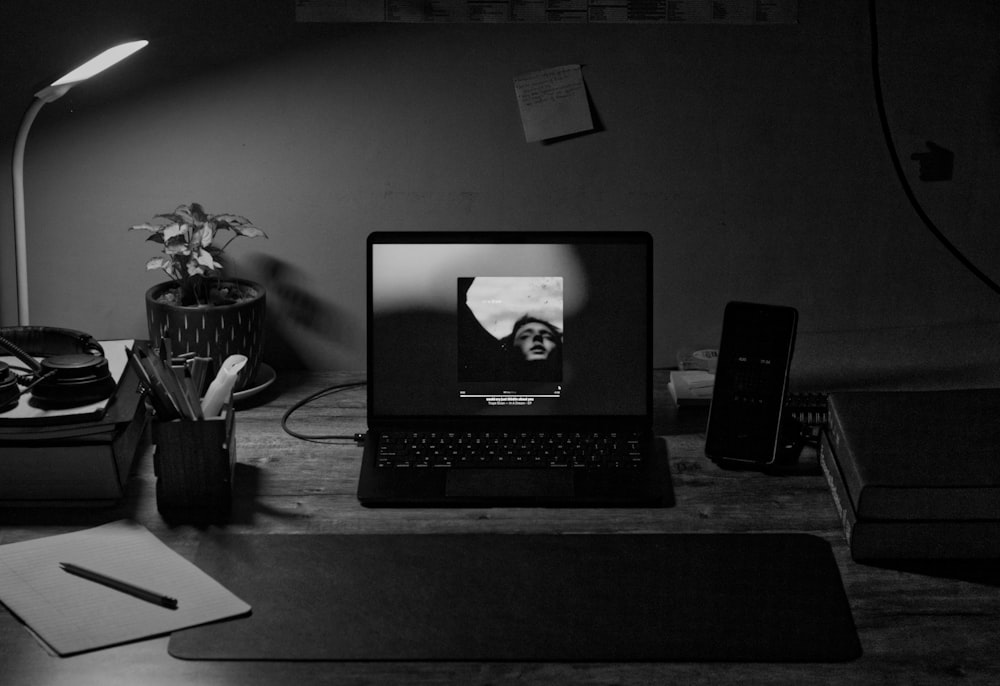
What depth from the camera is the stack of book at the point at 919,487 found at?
1094 millimetres

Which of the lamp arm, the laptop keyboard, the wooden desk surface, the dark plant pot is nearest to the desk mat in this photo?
the wooden desk surface

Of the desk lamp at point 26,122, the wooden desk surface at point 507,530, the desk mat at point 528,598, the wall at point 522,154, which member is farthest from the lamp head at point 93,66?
the desk mat at point 528,598

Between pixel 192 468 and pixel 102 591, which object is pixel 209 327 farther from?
pixel 102 591

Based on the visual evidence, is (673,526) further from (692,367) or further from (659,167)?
(659,167)

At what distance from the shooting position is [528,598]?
3.42ft

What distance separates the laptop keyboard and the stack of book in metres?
0.25

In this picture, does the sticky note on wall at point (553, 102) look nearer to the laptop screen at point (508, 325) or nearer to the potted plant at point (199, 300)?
the laptop screen at point (508, 325)

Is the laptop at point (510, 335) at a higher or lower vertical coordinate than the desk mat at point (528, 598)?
higher

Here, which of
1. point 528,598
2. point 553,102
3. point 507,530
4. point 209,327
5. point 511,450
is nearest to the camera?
point 528,598

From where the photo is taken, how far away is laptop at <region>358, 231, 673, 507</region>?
1.36 m

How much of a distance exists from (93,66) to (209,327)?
0.35m

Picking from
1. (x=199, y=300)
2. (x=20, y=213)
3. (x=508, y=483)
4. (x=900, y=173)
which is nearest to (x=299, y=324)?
(x=199, y=300)

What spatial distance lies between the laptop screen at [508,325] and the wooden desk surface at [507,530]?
115 mm

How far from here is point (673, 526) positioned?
119 centimetres
